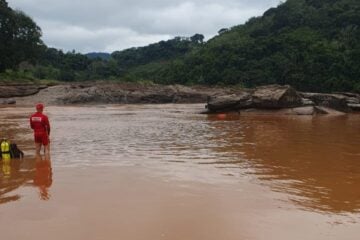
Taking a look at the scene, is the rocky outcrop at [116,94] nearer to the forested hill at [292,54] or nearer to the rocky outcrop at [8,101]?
the rocky outcrop at [8,101]

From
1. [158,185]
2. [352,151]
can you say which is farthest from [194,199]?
[352,151]

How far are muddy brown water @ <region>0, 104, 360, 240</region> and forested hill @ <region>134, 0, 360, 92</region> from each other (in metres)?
40.7

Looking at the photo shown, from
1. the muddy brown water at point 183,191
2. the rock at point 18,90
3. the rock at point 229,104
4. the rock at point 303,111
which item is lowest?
the muddy brown water at point 183,191

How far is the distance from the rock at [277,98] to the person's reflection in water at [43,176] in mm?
20132

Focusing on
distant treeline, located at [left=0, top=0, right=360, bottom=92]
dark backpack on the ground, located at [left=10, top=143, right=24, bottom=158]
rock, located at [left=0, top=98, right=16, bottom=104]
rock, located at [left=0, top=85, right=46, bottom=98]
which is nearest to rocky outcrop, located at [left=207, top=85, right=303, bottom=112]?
rock, located at [left=0, top=98, right=16, bottom=104]

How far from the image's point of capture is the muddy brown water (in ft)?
19.5

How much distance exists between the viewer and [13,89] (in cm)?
4366

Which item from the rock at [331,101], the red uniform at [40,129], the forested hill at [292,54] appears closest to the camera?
the red uniform at [40,129]

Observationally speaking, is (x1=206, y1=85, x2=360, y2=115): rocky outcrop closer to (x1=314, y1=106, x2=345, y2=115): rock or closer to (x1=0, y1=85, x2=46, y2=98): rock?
(x1=314, y1=106, x2=345, y2=115): rock

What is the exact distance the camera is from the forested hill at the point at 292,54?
176 feet

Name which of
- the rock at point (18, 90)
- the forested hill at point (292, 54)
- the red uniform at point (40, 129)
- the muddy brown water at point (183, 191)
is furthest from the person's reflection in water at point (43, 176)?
the forested hill at point (292, 54)

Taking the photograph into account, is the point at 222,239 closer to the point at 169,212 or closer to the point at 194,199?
the point at 169,212

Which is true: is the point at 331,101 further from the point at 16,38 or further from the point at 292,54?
the point at 16,38

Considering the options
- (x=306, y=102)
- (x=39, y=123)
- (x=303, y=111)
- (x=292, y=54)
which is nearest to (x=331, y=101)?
(x=306, y=102)
